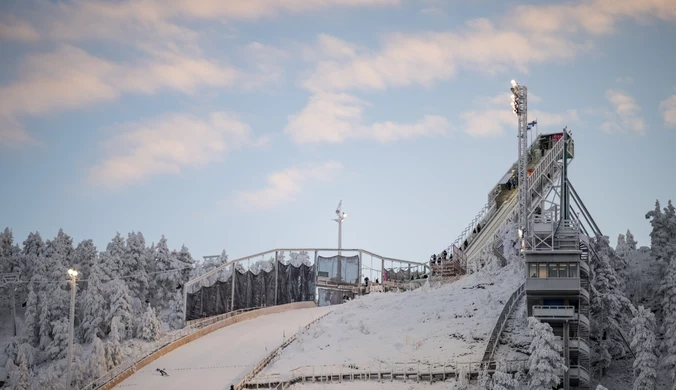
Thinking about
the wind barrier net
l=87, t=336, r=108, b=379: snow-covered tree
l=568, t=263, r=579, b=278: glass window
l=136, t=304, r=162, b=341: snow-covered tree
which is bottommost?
l=87, t=336, r=108, b=379: snow-covered tree

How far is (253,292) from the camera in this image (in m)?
91.1

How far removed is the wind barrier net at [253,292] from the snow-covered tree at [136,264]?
106 ft

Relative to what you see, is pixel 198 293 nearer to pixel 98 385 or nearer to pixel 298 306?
pixel 298 306

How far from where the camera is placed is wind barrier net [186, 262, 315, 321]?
83419 mm

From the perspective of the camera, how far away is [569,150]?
96125 mm

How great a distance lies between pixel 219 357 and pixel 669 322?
96.5ft

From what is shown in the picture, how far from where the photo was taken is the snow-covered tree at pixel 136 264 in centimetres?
12269

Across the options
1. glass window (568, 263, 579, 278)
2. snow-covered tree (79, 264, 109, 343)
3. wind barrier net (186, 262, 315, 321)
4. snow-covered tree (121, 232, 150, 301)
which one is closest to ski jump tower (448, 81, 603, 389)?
glass window (568, 263, 579, 278)

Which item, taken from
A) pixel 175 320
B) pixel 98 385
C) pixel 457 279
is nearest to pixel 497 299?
pixel 457 279

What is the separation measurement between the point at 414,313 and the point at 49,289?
6073 cm

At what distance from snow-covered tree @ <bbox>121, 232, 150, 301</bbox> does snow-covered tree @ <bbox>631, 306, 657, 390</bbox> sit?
77.6 meters

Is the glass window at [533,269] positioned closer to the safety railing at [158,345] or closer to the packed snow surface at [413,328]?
the packed snow surface at [413,328]

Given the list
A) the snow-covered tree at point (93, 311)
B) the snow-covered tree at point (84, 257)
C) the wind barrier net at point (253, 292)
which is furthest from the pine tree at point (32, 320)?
the wind barrier net at point (253, 292)

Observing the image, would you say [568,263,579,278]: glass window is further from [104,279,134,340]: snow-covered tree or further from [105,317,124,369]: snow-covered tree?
[104,279,134,340]: snow-covered tree
